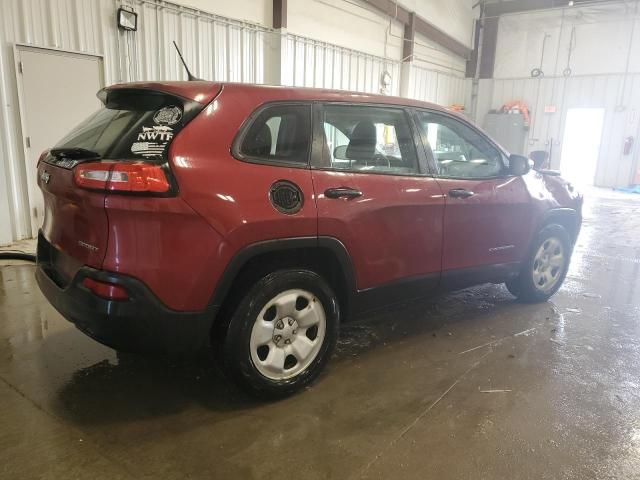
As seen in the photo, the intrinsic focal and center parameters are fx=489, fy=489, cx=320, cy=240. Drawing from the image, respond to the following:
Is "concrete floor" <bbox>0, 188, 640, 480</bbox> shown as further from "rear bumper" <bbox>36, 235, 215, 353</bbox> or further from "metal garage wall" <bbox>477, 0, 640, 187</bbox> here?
"metal garage wall" <bbox>477, 0, 640, 187</bbox>

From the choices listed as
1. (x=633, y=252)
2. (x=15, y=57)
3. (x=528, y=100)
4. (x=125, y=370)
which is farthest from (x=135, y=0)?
(x=528, y=100)

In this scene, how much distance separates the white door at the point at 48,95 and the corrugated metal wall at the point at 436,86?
850cm

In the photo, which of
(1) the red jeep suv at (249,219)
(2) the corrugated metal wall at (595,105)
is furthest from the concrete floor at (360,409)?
(2) the corrugated metal wall at (595,105)

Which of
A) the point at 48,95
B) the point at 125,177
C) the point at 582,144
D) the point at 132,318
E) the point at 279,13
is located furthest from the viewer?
the point at 582,144

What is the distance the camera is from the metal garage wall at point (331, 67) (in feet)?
28.3

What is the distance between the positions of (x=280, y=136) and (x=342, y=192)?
43 cm

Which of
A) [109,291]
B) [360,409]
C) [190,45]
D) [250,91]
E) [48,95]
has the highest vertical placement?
[190,45]

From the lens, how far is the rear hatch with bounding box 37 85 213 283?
6.57 feet

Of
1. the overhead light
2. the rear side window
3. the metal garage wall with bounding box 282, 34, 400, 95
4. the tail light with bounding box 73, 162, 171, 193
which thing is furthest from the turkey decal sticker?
the metal garage wall with bounding box 282, 34, 400, 95

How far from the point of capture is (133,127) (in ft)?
7.31

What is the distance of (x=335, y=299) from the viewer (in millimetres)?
2643

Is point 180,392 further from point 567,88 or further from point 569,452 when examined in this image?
point 567,88

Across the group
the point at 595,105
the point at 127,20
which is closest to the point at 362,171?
the point at 127,20

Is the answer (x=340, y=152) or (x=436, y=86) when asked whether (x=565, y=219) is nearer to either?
(x=340, y=152)
